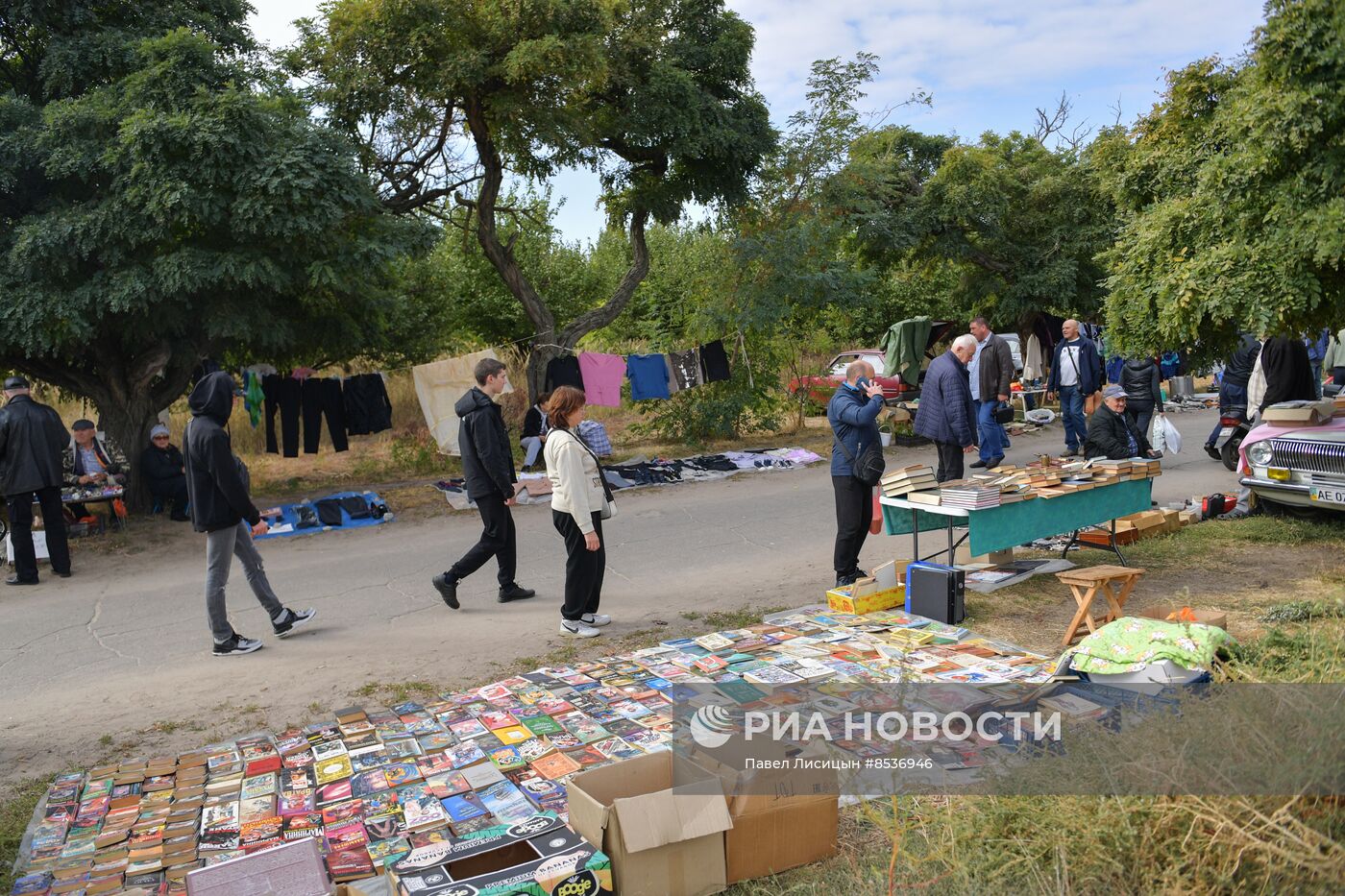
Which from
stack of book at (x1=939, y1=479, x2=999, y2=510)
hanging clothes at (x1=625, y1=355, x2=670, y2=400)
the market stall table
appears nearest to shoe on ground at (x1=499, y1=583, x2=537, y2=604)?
the market stall table

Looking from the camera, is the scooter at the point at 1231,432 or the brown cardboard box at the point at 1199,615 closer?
the brown cardboard box at the point at 1199,615

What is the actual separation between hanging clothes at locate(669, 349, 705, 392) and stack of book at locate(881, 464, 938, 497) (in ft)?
29.8

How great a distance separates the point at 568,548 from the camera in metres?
7.01

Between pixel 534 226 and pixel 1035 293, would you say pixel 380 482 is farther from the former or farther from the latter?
pixel 1035 293

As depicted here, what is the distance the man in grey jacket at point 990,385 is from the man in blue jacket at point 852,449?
5872mm

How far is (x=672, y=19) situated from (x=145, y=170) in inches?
350

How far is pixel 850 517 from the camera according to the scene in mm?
7590

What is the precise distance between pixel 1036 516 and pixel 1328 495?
331 cm

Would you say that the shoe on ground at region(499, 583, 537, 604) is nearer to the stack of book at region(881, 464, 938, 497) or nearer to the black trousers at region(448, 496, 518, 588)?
the black trousers at region(448, 496, 518, 588)

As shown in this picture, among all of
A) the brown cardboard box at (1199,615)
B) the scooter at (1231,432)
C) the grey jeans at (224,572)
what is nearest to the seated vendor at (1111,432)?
the scooter at (1231,432)

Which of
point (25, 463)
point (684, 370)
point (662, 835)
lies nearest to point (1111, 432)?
point (684, 370)

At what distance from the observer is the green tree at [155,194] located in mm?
10266

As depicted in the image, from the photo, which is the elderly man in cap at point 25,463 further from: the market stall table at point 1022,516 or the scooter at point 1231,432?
the scooter at point 1231,432

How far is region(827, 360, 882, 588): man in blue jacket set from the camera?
7.32 meters
